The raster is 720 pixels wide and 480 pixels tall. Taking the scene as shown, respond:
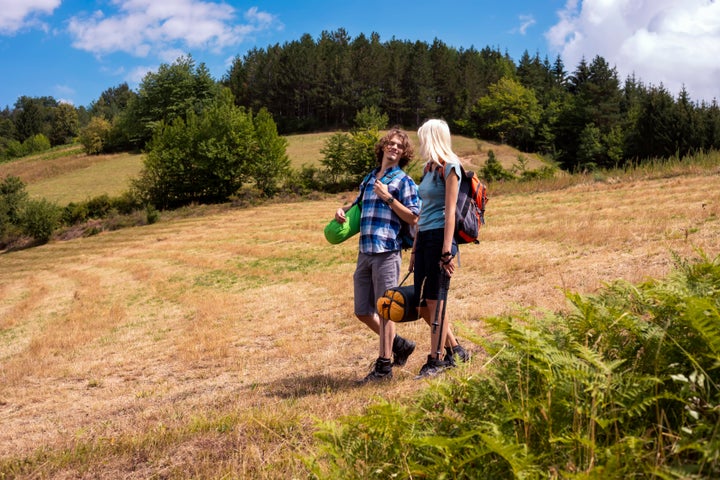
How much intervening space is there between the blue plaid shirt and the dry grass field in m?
1.10

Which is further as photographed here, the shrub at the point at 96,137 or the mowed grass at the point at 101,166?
the shrub at the point at 96,137

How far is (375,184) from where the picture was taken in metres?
4.59

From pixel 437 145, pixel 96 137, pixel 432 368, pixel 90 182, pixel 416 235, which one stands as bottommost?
pixel 432 368

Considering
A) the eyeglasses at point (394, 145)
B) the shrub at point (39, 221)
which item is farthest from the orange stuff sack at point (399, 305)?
the shrub at point (39, 221)

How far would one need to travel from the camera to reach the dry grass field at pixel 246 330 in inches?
124

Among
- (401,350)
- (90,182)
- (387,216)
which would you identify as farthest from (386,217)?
(90,182)

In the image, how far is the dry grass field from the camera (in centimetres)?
316

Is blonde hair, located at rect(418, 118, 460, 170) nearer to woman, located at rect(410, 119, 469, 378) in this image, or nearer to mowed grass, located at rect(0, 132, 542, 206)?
woman, located at rect(410, 119, 469, 378)

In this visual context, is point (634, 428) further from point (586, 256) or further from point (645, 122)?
point (645, 122)

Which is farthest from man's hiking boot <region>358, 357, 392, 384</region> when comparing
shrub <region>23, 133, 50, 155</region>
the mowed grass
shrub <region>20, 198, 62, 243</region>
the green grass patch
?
shrub <region>23, 133, 50, 155</region>

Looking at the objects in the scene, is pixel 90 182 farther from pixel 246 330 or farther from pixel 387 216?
pixel 387 216

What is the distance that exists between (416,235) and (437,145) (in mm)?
781

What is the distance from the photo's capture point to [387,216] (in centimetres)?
472

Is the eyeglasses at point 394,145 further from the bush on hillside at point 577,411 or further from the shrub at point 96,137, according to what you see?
the shrub at point 96,137
